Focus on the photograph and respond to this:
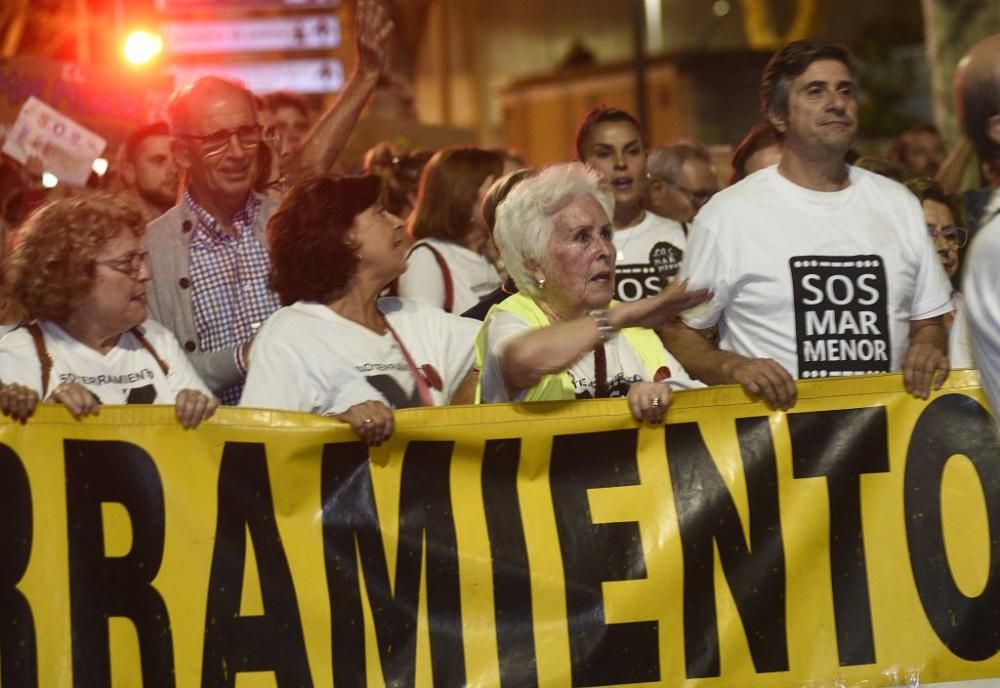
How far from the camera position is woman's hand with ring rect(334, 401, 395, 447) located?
5059mm

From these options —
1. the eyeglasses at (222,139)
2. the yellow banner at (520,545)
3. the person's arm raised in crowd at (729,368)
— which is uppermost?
the eyeglasses at (222,139)

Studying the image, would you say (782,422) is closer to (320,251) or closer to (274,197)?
(320,251)

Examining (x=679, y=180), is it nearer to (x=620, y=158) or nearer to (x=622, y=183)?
(x=620, y=158)

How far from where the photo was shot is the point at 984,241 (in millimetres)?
4371

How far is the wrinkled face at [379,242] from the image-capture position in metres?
5.66

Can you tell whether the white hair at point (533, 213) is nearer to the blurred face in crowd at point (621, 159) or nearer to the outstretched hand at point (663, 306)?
the outstretched hand at point (663, 306)

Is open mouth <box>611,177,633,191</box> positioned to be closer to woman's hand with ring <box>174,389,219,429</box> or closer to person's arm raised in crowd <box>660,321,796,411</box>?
person's arm raised in crowd <box>660,321,796,411</box>

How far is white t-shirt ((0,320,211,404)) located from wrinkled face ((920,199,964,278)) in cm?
290

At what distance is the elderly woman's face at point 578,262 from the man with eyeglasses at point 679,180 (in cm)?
318

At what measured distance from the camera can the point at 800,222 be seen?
5.45m

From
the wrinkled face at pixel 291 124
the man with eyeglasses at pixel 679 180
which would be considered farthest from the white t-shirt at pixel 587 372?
the wrinkled face at pixel 291 124

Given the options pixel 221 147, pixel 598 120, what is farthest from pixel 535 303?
pixel 598 120

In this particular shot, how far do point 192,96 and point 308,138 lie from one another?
70 centimetres

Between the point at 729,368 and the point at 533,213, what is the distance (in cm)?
72
